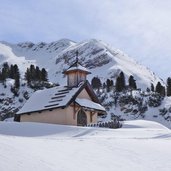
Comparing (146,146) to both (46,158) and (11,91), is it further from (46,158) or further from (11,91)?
(11,91)

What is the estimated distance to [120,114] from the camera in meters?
74.9

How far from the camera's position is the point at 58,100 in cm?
4328

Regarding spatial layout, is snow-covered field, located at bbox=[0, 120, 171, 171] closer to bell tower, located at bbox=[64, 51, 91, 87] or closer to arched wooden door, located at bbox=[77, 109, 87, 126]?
arched wooden door, located at bbox=[77, 109, 87, 126]

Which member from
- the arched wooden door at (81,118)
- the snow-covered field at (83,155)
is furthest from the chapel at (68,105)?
the snow-covered field at (83,155)

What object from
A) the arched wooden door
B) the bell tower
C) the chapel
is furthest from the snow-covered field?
the bell tower

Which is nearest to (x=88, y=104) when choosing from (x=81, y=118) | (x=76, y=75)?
(x=81, y=118)

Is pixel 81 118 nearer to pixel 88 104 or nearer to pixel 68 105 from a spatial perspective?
pixel 88 104

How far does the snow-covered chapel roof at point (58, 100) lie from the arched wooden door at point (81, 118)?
3.23 ft

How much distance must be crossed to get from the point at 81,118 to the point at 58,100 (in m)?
2.69

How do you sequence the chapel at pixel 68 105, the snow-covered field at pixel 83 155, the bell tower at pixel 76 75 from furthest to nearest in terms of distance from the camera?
the bell tower at pixel 76 75, the chapel at pixel 68 105, the snow-covered field at pixel 83 155

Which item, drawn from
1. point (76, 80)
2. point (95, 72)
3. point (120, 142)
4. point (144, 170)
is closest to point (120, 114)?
point (76, 80)

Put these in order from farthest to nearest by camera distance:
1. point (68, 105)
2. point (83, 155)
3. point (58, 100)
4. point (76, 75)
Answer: point (76, 75) → point (58, 100) → point (68, 105) → point (83, 155)

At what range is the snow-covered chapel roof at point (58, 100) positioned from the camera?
42.4 m

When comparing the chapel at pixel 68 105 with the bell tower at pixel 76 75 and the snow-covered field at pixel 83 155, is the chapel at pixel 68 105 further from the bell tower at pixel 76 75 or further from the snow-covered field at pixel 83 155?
the snow-covered field at pixel 83 155
